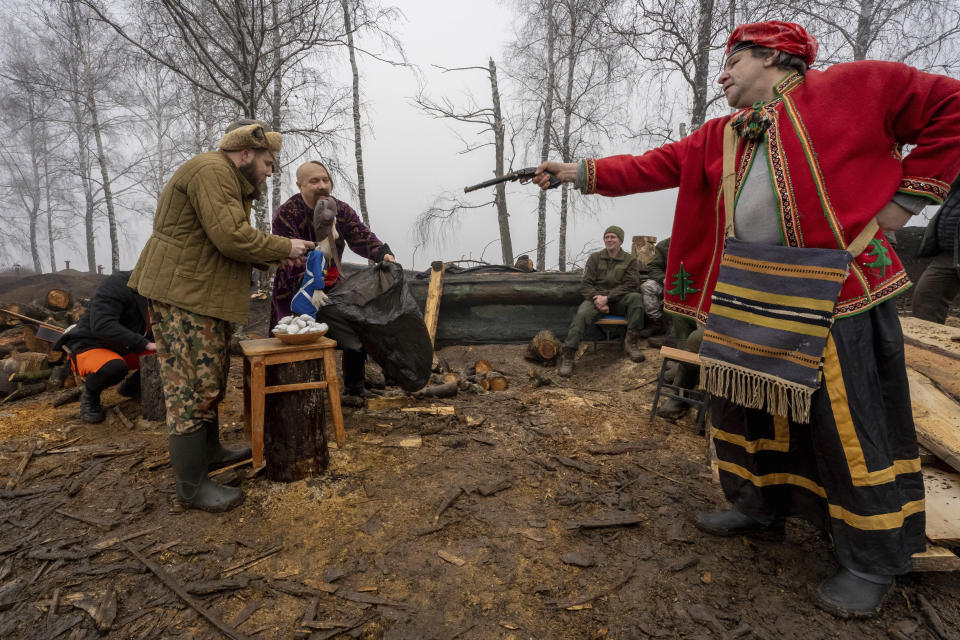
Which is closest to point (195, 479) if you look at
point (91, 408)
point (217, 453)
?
point (217, 453)

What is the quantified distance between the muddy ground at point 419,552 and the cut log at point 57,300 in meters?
5.32

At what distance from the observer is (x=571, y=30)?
1049cm

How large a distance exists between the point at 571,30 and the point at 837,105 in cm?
1043

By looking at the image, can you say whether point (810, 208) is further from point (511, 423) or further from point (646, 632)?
point (511, 423)

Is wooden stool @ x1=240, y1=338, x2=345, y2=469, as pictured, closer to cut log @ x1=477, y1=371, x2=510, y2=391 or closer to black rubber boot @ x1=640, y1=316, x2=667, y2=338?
cut log @ x1=477, y1=371, x2=510, y2=391

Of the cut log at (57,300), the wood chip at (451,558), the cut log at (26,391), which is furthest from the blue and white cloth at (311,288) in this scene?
the cut log at (57,300)

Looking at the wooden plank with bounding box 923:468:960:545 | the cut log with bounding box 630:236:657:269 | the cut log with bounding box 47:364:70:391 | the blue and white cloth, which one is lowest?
the wooden plank with bounding box 923:468:960:545

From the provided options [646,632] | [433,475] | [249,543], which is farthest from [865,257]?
[249,543]

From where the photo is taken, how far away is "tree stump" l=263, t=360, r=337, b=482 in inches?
107

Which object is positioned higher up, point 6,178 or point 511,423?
point 6,178

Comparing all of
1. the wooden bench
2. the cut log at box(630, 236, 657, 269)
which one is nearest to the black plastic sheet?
the wooden bench

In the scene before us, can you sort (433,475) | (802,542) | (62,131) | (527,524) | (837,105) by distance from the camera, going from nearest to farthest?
(837,105) < (802,542) < (527,524) < (433,475) < (62,131)

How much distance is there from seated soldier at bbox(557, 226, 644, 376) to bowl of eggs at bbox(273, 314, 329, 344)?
11.6ft

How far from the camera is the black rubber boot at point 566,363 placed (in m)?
5.76
